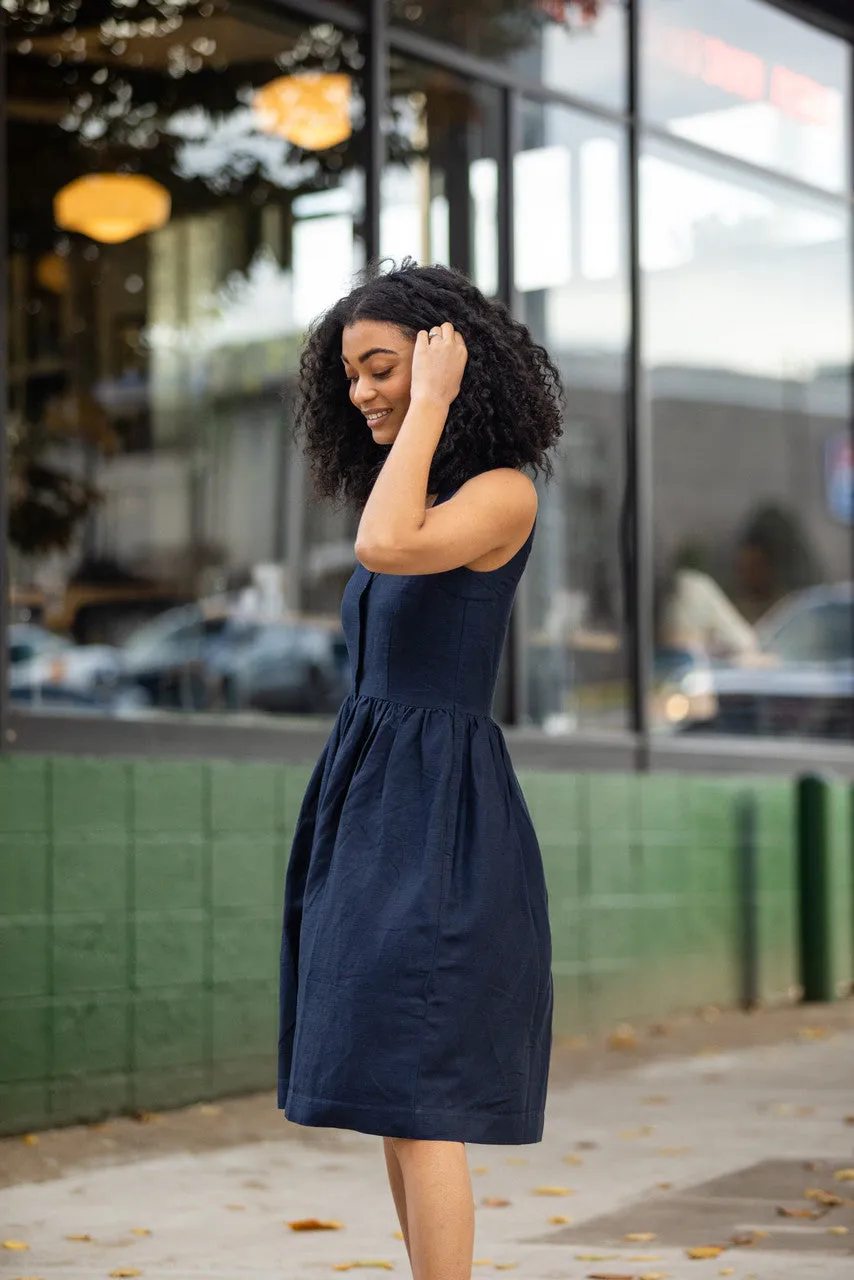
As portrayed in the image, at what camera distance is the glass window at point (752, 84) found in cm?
966

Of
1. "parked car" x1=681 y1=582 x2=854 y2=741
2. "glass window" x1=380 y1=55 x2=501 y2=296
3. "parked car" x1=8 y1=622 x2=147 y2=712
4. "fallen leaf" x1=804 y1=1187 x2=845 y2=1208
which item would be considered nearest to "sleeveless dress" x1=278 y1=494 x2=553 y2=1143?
"fallen leaf" x1=804 y1=1187 x2=845 y2=1208

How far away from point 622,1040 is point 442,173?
3943 mm

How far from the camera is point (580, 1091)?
6809 millimetres

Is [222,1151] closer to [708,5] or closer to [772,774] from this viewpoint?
[772,774]

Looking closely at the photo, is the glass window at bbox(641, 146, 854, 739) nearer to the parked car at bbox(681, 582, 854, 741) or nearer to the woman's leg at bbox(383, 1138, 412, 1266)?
the parked car at bbox(681, 582, 854, 741)

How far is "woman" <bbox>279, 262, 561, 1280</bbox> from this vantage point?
289 cm

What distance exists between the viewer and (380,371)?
10.2 feet

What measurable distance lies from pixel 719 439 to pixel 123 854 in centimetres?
588

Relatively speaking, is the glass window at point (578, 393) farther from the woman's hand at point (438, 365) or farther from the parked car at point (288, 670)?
the woman's hand at point (438, 365)

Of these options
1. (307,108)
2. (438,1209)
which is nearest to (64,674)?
(307,108)

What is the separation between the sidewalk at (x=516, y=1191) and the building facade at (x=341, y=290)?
166 cm

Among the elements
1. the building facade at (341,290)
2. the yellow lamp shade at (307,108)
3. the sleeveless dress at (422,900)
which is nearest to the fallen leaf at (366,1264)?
the sleeveless dress at (422,900)

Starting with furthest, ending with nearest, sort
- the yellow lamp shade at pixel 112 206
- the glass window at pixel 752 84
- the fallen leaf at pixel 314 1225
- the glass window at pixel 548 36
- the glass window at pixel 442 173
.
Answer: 1. the glass window at pixel 752 84
2. the yellow lamp shade at pixel 112 206
3. the glass window at pixel 548 36
4. the glass window at pixel 442 173
5. the fallen leaf at pixel 314 1225

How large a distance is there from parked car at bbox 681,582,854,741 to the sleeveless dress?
6994 mm
